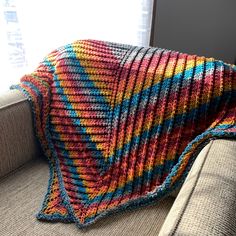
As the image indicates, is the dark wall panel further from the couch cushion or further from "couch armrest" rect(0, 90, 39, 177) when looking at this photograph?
the couch cushion

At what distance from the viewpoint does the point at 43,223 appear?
0.86 m

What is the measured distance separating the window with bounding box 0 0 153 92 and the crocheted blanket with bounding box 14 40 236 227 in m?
0.18

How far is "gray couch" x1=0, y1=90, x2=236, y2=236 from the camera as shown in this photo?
55 cm

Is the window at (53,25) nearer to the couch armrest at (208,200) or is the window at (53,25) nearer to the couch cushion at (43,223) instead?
the couch cushion at (43,223)

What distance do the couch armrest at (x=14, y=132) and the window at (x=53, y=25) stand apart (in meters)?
0.24

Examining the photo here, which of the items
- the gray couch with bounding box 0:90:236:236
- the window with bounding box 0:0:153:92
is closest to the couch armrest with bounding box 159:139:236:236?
the gray couch with bounding box 0:90:236:236

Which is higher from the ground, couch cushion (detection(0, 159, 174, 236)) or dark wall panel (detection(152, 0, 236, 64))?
dark wall panel (detection(152, 0, 236, 64))

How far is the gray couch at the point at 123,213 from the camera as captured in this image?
55 centimetres

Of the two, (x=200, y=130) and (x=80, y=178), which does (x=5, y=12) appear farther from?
(x=200, y=130)

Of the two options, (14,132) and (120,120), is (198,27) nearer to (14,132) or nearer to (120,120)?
(120,120)

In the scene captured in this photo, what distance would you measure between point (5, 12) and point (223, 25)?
1.31 metres

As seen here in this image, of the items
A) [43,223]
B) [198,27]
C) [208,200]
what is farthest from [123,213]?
[198,27]

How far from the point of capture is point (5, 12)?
116 centimetres

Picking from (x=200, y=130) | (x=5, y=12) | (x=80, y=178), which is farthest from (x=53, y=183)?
(x=5, y=12)
